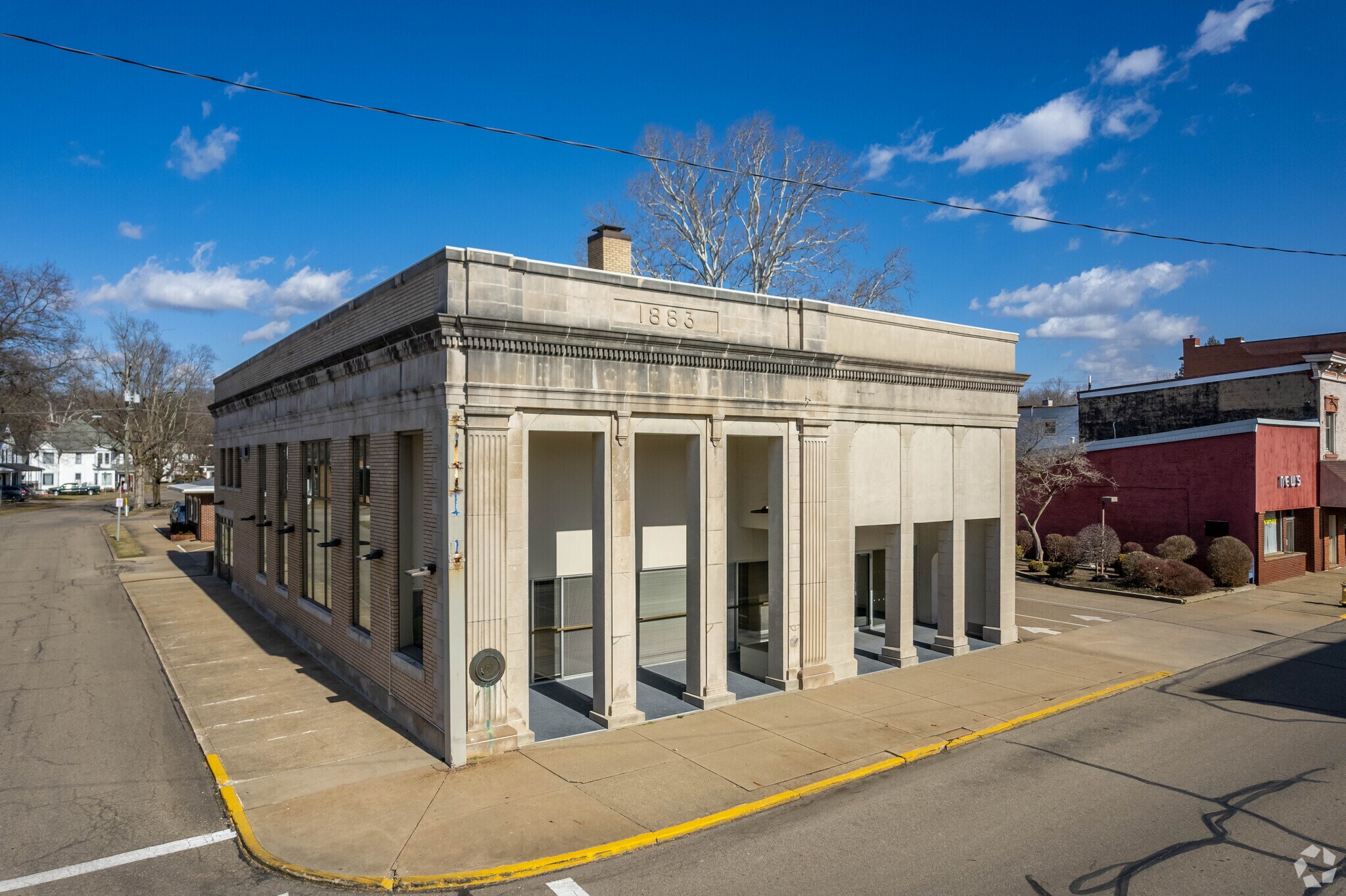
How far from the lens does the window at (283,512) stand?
21344 millimetres

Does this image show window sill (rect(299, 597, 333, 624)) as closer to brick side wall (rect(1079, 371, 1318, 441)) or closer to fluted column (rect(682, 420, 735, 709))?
fluted column (rect(682, 420, 735, 709))

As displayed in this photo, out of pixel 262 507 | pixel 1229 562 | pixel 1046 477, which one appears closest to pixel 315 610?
pixel 262 507

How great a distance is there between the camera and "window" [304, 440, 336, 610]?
17969 millimetres

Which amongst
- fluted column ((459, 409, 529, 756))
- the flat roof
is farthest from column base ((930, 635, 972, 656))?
the flat roof

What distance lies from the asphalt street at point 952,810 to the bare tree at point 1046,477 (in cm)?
1733

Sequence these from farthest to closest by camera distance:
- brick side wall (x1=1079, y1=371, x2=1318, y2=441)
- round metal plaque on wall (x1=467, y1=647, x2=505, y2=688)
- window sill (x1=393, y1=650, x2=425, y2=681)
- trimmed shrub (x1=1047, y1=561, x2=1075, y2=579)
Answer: brick side wall (x1=1079, y1=371, x2=1318, y2=441) → trimmed shrub (x1=1047, y1=561, x2=1075, y2=579) → window sill (x1=393, y1=650, x2=425, y2=681) → round metal plaque on wall (x1=467, y1=647, x2=505, y2=688)

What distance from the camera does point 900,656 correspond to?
1825 centimetres

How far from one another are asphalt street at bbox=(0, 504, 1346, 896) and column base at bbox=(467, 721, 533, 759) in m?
3.36

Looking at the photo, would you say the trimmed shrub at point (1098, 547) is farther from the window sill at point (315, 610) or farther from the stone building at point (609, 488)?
the window sill at point (315, 610)

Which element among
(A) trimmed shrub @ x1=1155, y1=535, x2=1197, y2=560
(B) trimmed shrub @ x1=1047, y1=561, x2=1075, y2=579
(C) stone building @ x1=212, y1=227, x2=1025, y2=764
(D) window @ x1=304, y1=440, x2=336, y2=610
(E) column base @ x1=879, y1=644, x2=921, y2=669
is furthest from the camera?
(B) trimmed shrub @ x1=1047, y1=561, x2=1075, y2=579

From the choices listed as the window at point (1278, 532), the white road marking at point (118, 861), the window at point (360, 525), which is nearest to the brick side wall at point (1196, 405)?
the window at point (1278, 532)

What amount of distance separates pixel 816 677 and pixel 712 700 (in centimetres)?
254

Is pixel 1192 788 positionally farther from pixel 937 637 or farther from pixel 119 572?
pixel 119 572

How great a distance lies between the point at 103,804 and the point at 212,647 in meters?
9.98
